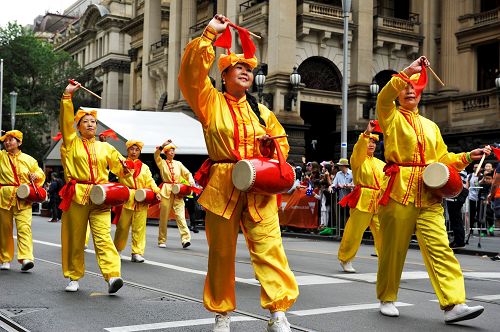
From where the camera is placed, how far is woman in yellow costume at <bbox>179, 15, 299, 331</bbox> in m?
5.34

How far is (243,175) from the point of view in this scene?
5211 mm

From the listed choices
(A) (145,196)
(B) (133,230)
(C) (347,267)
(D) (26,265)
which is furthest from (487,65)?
(D) (26,265)

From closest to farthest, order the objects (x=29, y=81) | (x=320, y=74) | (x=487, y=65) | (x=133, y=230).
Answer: (x=133, y=230) < (x=487, y=65) < (x=320, y=74) < (x=29, y=81)

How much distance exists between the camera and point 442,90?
28.7 m

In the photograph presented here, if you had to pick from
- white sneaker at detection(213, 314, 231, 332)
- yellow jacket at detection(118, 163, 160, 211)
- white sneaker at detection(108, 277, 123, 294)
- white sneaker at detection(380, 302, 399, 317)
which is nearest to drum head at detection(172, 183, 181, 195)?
yellow jacket at detection(118, 163, 160, 211)

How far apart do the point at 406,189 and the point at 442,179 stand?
356 millimetres

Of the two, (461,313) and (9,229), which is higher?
(9,229)

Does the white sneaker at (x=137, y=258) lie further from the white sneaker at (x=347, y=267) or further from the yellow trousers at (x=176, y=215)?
the white sneaker at (x=347, y=267)

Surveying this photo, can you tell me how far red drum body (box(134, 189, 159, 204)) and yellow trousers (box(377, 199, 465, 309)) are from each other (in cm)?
607

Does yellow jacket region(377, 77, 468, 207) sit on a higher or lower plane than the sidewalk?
higher

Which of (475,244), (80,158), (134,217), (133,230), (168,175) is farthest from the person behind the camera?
(475,244)

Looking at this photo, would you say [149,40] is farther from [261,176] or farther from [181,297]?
[261,176]

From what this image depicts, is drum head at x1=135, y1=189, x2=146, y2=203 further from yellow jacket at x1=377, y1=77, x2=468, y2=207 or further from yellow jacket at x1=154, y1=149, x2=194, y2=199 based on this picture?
yellow jacket at x1=377, y1=77, x2=468, y2=207

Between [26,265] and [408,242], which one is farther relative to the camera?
[26,265]
